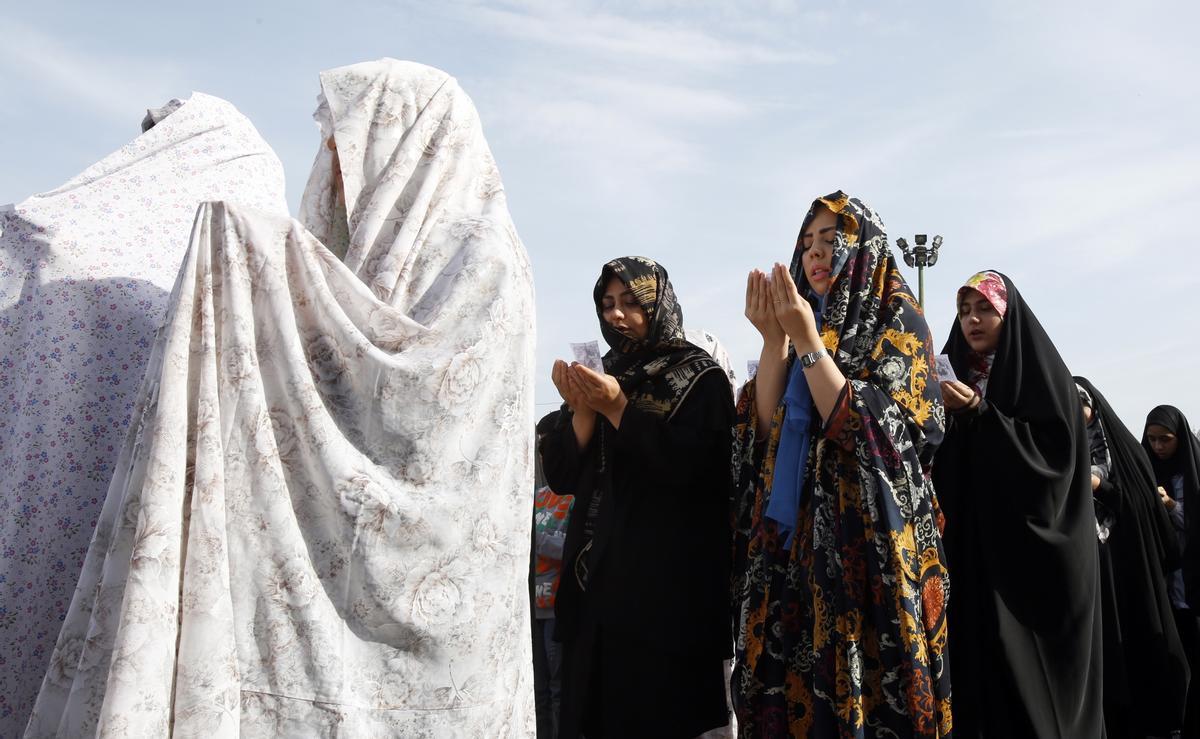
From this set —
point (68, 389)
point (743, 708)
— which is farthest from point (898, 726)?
point (68, 389)

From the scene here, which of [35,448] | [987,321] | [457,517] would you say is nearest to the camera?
[457,517]

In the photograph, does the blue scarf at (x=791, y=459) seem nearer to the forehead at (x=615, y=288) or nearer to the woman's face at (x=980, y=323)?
the forehead at (x=615, y=288)

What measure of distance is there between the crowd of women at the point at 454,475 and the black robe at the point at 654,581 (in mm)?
12

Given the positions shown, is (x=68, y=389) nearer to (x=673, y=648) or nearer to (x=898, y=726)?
(x=673, y=648)

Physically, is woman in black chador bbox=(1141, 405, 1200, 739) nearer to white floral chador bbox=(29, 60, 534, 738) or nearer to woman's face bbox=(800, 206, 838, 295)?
woman's face bbox=(800, 206, 838, 295)

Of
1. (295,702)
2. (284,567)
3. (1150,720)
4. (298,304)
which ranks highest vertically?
(298,304)

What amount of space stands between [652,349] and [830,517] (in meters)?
1.13

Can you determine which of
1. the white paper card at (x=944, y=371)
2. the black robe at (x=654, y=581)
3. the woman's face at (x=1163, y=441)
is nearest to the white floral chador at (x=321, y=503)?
the black robe at (x=654, y=581)

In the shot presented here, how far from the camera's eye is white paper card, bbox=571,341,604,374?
368 centimetres

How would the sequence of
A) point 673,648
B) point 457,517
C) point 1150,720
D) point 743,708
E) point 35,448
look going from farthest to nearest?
point 1150,720 < point 673,648 < point 743,708 < point 35,448 < point 457,517

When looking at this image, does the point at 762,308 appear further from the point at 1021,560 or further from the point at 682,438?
the point at 1021,560

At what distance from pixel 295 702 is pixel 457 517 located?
1.52ft

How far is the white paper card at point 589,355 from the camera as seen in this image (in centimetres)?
368

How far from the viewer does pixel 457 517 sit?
2195 millimetres
